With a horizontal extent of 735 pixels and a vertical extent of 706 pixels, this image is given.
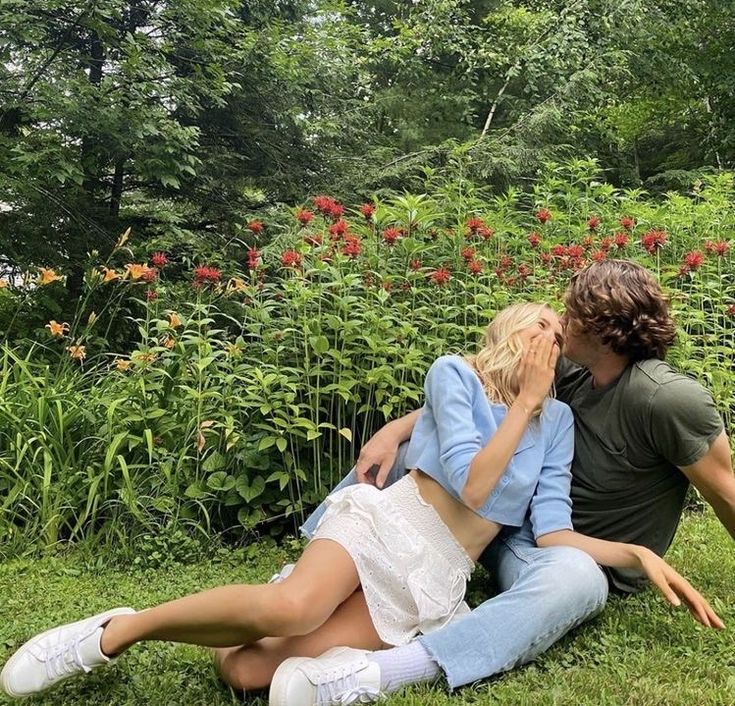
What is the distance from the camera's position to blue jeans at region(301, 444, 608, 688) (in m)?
1.83

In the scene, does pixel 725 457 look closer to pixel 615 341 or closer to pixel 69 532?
pixel 615 341

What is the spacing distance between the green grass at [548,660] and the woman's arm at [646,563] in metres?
0.16

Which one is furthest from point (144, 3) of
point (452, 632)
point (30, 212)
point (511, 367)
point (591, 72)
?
A: point (452, 632)

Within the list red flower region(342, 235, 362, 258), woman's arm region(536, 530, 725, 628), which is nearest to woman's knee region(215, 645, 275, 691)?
woman's arm region(536, 530, 725, 628)

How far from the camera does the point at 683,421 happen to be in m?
1.92

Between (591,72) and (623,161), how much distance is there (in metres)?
2.21

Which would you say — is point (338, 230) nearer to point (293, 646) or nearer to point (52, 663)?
point (293, 646)

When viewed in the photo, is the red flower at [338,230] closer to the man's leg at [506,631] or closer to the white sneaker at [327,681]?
the man's leg at [506,631]

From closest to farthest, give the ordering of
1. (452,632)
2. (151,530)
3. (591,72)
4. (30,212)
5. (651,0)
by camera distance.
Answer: (452,632) < (151,530) < (30,212) < (591,72) < (651,0)

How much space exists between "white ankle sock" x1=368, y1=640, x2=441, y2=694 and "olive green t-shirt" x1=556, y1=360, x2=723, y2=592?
695 mm

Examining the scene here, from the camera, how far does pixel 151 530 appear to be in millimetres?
2975

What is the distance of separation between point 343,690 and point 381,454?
31.5 inches

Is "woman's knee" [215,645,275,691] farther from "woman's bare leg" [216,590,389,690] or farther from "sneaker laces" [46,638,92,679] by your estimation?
"sneaker laces" [46,638,92,679]

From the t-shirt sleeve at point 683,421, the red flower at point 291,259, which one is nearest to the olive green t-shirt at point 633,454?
the t-shirt sleeve at point 683,421
